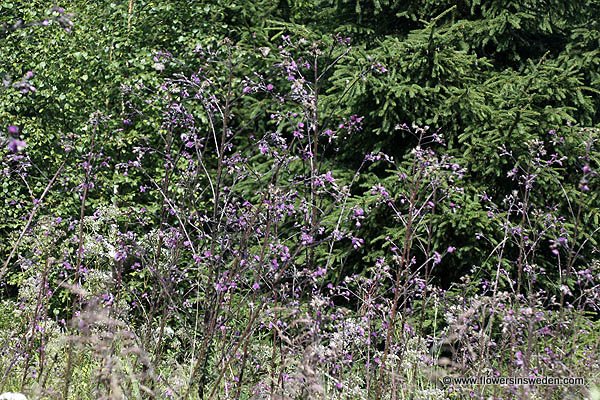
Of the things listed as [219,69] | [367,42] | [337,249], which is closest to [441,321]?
[337,249]

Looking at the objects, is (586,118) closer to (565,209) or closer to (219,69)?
(565,209)

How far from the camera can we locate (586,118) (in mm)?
5750

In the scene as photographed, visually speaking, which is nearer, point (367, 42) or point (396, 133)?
point (396, 133)

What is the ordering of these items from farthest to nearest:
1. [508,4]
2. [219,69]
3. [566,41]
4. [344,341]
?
[219,69]
[566,41]
[508,4]
[344,341]

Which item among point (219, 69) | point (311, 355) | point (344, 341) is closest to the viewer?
point (311, 355)

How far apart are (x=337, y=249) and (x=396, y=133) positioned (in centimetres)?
107

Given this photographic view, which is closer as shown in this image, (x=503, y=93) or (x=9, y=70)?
(x=503, y=93)

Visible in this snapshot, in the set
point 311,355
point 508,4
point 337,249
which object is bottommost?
point 337,249

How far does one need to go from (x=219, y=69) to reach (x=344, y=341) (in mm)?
4778

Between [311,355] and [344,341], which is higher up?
[311,355]

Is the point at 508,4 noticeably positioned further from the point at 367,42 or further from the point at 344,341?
the point at 344,341

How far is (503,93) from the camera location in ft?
18.5

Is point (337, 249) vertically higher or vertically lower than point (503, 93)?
lower

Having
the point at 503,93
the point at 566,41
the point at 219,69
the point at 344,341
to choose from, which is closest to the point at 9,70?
the point at 219,69
